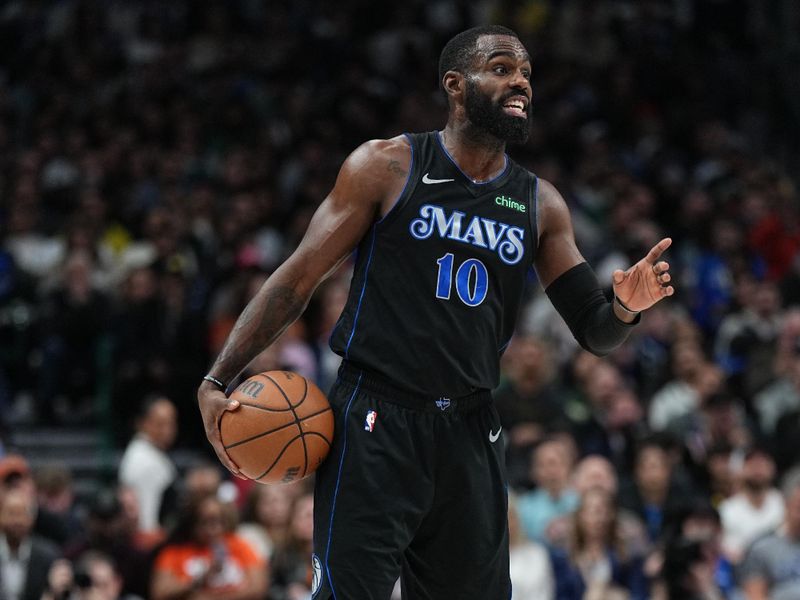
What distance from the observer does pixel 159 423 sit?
10.0 meters

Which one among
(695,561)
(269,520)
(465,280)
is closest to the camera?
(465,280)

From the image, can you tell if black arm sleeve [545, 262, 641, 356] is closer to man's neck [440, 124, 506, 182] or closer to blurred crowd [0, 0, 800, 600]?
man's neck [440, 124, 506, 182]

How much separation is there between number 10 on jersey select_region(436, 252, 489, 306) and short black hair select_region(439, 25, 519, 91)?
67 centimetres

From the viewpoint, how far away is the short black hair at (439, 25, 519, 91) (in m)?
4.88

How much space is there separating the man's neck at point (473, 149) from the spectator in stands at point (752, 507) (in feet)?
18.9

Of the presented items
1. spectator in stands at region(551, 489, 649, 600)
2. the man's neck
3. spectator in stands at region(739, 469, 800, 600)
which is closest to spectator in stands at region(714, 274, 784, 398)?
spectator in stands at region(739, 469, 800, 600)

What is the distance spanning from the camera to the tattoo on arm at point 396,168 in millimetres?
4777

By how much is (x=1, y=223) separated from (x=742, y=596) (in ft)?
23.7

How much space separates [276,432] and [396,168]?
0.97 metres

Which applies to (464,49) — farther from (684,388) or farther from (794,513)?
(684,388)

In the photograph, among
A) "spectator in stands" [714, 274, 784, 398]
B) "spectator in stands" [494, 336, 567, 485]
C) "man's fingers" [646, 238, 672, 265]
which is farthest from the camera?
"spectator in stands" [714, 274, 784, 398]

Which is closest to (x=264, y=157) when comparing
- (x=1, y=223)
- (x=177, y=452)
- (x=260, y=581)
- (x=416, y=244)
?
(x=1, y=223)

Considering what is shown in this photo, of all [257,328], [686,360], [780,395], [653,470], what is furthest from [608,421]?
[257,328]

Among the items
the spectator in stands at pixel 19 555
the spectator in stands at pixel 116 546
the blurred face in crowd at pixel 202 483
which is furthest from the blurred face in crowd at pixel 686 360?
the spectator in stands at pixel 19 555
